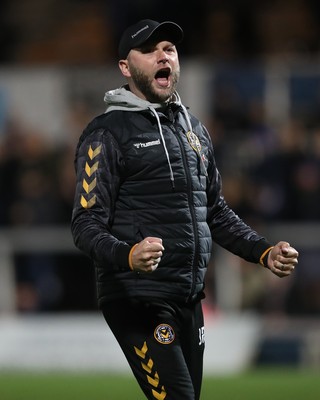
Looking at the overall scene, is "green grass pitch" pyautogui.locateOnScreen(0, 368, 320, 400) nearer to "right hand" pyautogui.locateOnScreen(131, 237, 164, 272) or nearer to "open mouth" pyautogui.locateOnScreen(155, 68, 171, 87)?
"open mouth" pyautogui.locateOnScreen(155, 68, 171, 87)

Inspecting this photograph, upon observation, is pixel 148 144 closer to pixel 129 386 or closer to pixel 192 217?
pixel 192 217

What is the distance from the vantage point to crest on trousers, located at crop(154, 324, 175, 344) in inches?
201

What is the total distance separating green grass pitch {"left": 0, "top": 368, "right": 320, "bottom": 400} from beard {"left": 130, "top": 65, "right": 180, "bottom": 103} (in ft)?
13.6

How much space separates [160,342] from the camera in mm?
5113

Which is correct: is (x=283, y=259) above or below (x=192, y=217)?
below

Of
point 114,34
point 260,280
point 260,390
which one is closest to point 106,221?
point 260,390

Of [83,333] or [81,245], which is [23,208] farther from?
[81,245]

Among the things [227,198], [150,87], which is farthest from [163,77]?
[227,198]

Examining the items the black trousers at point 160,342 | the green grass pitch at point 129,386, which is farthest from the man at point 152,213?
the green grass pitch at point 129,386

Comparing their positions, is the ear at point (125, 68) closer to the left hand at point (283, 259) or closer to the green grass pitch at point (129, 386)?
the left hand at point (283, 259)

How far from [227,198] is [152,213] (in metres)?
6.69

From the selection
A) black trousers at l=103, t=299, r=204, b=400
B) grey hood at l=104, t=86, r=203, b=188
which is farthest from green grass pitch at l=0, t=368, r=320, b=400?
grey hood at l=104, t=86, r=203, b=188

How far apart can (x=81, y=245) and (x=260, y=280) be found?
7.05 meters

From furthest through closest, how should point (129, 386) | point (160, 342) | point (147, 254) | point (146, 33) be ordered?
point (129, 386)
point (146, 33)
point (160, 342)
point (147, 254)
